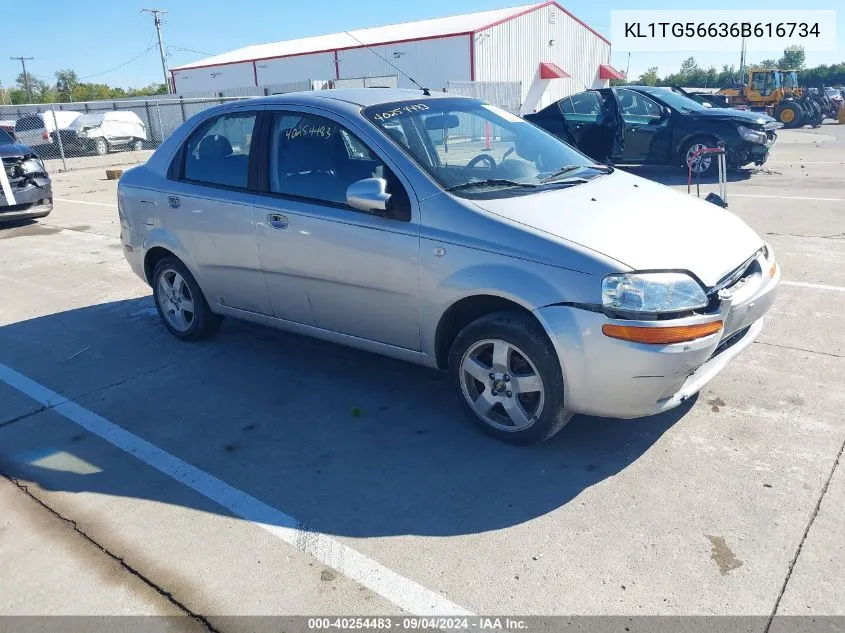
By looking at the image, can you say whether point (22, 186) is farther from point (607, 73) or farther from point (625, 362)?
point (607, 73)

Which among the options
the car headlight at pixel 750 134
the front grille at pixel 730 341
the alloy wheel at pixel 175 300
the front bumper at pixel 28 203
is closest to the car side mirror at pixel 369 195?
the front grille at pixel 730 341

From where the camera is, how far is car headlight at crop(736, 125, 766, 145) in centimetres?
1212

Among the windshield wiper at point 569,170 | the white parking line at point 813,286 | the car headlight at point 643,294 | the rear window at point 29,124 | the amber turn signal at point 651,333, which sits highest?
the rear window at point 29,124

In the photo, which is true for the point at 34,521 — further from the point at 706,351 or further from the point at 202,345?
the point at 706,351

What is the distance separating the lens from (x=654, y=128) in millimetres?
12516

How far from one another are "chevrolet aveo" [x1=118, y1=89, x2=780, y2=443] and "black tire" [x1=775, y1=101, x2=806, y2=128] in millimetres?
27265

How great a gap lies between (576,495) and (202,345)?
3232 millimetres

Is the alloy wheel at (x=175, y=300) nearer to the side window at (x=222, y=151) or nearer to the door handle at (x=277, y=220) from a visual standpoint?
the side window at (x=222, y=151)

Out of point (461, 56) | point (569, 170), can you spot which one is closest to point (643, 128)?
point (569, 170)

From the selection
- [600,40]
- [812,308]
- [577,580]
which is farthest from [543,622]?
[600,40]

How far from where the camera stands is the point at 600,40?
40781 mm

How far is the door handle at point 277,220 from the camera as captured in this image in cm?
418

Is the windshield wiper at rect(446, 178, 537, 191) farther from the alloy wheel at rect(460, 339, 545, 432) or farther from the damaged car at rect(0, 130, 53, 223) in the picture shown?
the damaged car at rect(0, 130, 53, 223)

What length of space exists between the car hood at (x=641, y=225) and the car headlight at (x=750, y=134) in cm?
936
